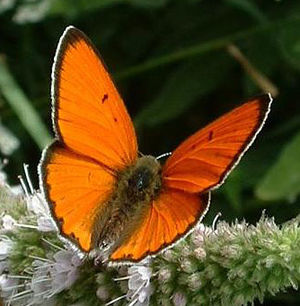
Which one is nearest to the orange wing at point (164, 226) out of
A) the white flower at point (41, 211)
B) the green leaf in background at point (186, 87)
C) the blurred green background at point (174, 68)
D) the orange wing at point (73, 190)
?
the orange wing at point (73, 190)

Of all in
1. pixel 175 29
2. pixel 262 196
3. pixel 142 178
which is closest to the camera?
pixel 142 178

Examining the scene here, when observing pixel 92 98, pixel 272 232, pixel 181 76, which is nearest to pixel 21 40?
pixel 181 76

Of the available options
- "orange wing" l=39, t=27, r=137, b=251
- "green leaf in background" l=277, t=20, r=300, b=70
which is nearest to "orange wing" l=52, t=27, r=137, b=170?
"orange wing" l=39, t=27, r=137, b=251

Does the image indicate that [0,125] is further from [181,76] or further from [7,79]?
[181,76]

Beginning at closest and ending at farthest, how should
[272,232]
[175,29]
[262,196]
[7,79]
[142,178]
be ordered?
[272,232]
[142,178]
[262,196]
[7,79]
[175,29]

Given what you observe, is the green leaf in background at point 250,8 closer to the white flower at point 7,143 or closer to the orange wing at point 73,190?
the white flower at point 7,143

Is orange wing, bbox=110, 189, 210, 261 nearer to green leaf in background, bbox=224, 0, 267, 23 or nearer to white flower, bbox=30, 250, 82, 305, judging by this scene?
white flower, bbox=30, 250, 82, 305

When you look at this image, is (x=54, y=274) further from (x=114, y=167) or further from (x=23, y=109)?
(x=23, y=109)
